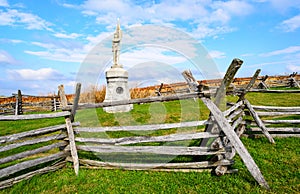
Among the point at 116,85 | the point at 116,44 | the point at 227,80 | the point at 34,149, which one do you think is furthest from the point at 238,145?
the point at 116,44

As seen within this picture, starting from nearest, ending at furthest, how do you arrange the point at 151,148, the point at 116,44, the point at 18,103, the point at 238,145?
1. the point at 238,145
2. the point at 151,148
3. the point at 116,44
4. the point at 18,103

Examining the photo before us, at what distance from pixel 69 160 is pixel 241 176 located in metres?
3.59

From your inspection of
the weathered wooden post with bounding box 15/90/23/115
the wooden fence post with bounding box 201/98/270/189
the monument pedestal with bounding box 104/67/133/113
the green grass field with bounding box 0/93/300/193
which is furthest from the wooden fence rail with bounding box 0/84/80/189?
the weathered wooden post with bounding box 15/90/23/115

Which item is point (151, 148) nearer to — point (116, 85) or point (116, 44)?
point (116, 85)

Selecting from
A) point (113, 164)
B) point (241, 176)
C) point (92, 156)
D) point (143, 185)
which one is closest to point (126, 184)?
point (143, 185)

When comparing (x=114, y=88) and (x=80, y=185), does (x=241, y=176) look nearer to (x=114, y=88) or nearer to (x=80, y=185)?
(x=80, y=185)

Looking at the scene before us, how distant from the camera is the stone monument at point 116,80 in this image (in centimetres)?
949

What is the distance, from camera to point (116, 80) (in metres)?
9.54

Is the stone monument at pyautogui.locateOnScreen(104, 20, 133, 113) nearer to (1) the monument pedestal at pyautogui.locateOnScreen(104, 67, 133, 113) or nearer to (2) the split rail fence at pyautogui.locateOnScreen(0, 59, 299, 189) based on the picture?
(1) the monument pedestal at pyautogui.locateOnScreen(104, 67, 133, 113)

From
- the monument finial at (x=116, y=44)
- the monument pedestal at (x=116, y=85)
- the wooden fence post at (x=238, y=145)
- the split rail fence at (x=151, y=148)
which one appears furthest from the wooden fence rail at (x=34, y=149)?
the monument finial at (x=116, y=44)

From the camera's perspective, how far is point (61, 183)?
3.70 meters

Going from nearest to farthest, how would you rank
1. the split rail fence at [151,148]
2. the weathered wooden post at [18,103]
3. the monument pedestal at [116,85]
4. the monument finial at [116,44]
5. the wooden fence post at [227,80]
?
the wooden fence post at [227,80] → the split rail fence at [151,148] → the monument pedestal at [116,85] → the monument finial at [116,44] → the weathered wooden post at [18,103]

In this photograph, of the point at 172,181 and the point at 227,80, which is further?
the point at 172,181

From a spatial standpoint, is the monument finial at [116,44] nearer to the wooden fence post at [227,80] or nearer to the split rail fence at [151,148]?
the split rail fence at [151,148]
